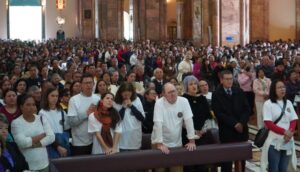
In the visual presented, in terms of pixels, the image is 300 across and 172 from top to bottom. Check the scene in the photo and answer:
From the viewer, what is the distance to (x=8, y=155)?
19.4ft

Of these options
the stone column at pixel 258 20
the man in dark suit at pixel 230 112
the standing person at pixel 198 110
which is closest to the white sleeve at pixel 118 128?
the standing person at pixel 198 110

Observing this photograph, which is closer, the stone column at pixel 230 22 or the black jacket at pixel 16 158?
the black jacket at pixel 16 158

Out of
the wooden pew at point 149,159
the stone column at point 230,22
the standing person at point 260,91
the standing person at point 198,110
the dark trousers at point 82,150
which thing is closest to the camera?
the wooden pew at point 149,159

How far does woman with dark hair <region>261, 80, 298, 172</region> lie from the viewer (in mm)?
7367

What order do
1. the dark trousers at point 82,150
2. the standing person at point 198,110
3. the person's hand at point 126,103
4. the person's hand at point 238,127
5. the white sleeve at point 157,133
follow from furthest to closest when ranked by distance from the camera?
the standing person at point 198,110, the person's hand at point 238,127, the person's hand at point 126,103, the dark trousers at point 82,150, the white sleeve at point 157,133

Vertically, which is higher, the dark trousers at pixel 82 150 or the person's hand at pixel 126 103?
the person's hand at pixel 126 103

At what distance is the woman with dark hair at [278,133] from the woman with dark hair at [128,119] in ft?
5.71

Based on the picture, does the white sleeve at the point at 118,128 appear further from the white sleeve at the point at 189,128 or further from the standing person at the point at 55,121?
the white sleeve at the point at 189,128

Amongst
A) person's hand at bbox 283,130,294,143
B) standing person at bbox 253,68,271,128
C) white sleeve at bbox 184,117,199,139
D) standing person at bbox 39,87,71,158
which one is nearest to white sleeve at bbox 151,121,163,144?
white sleeve at bbox 184,117,199,139

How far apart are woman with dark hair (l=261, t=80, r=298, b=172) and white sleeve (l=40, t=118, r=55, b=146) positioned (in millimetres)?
2861

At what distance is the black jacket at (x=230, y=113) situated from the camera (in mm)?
7883

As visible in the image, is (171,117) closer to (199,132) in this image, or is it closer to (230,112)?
(199,132)

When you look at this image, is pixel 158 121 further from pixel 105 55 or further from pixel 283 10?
pixel 283 10

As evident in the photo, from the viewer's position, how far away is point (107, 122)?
23.1 ft
